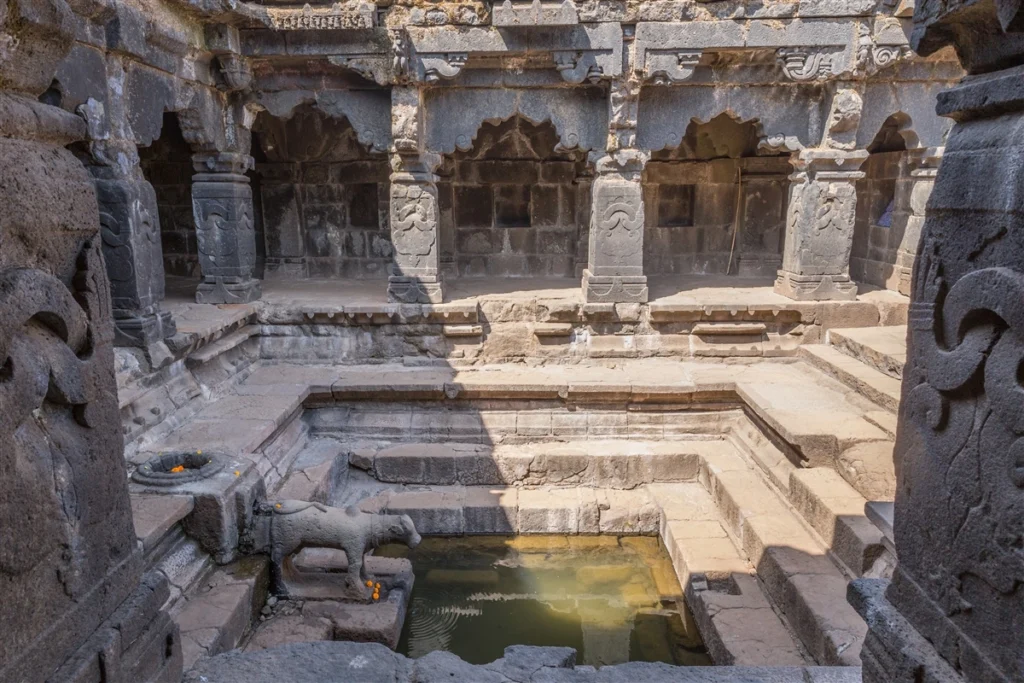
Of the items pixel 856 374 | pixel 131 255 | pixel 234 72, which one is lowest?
pixel 856 374

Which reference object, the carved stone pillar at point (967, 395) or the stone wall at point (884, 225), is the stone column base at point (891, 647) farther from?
the stone wall at point (884, 225)

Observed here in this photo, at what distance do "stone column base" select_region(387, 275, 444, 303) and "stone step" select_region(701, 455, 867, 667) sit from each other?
11.2 feet

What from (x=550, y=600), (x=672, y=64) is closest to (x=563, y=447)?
(x=550, y=600)

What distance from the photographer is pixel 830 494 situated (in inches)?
177

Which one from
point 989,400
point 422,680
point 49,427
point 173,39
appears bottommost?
point 422,680

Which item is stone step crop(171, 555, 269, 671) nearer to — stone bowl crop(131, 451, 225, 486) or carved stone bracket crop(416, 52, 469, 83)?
stone bowl crop(131, 451, 225, 486)

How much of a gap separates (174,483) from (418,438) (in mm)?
2572

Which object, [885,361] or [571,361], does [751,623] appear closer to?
[885,361]

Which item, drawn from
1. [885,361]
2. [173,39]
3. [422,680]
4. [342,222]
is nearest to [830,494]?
[885,361]

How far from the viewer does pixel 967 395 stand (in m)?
1.65

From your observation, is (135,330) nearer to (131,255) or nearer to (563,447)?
(131,255)

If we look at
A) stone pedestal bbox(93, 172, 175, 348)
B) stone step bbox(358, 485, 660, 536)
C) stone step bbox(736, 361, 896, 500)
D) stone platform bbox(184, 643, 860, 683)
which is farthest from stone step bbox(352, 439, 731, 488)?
stone platform bbox(184, 643, 860, 683)

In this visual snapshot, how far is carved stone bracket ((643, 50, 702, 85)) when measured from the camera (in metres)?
6.67

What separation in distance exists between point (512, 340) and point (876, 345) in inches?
142
